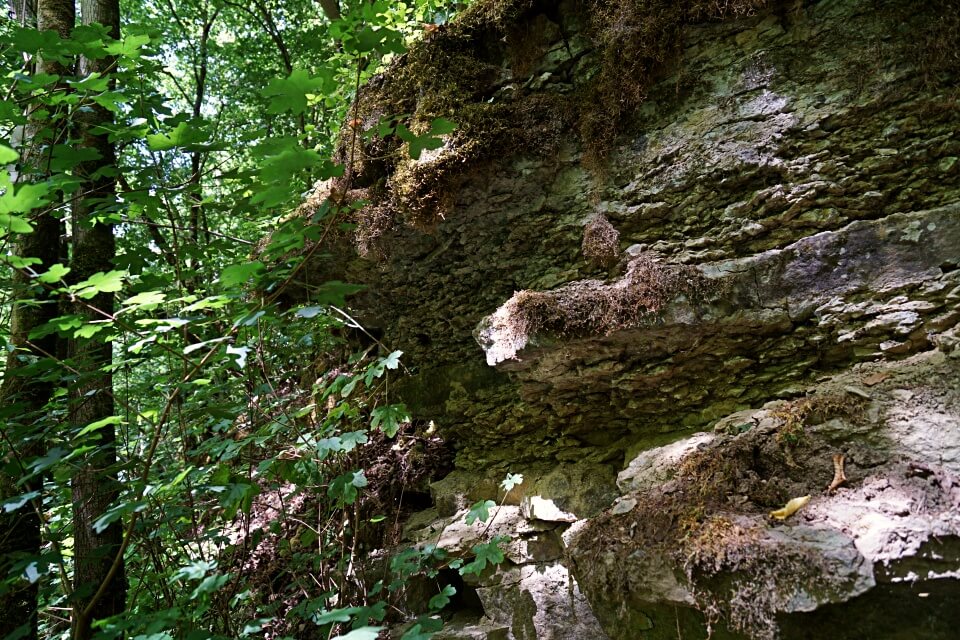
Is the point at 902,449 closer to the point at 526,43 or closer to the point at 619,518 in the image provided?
the point at 619,518

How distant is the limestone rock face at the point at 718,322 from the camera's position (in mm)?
2178

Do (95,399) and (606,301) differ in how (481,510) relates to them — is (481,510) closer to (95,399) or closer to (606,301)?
(606,301)

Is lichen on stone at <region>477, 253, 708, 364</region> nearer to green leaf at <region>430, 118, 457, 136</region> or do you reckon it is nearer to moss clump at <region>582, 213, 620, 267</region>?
moss clump at <region>582, 213, 620, 267</region>

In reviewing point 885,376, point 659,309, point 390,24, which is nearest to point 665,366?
point 659,309

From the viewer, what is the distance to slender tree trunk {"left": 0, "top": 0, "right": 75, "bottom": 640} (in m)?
2.59

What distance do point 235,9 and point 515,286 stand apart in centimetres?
943

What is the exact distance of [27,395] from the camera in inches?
118

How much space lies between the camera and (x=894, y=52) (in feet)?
9.04

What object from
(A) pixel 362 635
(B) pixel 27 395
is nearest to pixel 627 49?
(A) pixel 362 635

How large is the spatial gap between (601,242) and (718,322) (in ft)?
3.16

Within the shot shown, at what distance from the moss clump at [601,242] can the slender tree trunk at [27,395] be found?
3.19 metres

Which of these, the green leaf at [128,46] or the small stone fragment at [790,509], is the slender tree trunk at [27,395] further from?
the small stone fragment at [790,509]

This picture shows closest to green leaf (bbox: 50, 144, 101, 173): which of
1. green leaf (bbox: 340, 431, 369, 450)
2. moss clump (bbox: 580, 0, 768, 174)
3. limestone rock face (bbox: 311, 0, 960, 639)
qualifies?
green leaf (bbox: 340, 431, 369, 450)

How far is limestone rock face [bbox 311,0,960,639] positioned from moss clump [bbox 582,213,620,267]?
0.05 feet
